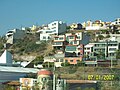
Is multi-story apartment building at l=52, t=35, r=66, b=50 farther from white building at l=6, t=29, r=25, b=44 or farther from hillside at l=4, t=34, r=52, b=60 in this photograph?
white building at l=6, t=29, r=25, b=44

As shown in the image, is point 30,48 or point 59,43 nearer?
point 59,43

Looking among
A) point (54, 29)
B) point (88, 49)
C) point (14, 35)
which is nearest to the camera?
point (88, 49)

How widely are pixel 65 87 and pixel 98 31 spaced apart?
32.1 m

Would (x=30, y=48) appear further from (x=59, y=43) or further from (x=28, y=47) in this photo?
(x=59, y=43)

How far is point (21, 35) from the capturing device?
44.8 meters

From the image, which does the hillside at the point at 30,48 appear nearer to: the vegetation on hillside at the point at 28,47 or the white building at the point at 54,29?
the vegetation on hillside at the point at 28,47

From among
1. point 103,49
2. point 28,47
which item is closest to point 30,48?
point 28,47

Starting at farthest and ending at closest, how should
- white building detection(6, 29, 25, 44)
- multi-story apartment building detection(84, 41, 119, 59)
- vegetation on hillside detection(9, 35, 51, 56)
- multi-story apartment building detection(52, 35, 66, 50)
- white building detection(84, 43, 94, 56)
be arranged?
white building detection(6, 29, 25, 44), vegetation on hillside detection(9, 35, 51, 56), multi-story apartment building detection(52, 35, 66, 50), white building detection(84, 43, 94, 56), multi-story apartment building detection(84, 41, 119, 59)

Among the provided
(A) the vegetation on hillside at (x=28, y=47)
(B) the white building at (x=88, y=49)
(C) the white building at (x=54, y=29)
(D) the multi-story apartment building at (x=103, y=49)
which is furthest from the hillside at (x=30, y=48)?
(D) the multi-story apartment building at (x=103, y=49)

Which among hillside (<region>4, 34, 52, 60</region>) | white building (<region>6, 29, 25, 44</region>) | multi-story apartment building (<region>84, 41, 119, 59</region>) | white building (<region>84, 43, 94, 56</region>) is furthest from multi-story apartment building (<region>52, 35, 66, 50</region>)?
white building (<region>6, 29, 25, 44</region>)

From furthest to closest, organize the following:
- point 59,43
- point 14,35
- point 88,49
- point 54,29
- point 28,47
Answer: point 14,35 < point 54,29 < point 28,47 < point 59,43 < point 88,49

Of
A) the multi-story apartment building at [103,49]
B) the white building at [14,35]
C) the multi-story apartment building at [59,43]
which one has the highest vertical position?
the white building at [14,35]

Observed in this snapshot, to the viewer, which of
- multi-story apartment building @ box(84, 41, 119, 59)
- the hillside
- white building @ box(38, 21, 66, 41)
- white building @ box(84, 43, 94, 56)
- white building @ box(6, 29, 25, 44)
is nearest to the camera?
multi-story apartment building @ box(84, 41, 119, 59)

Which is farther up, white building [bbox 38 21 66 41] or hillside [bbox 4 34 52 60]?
white building [bbox 38 21 66 41]
